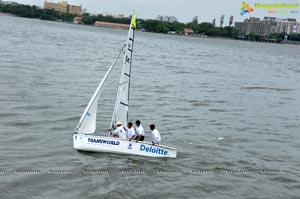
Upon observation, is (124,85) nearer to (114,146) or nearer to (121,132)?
(121,132)

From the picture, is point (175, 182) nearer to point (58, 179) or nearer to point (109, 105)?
point (58, 179)

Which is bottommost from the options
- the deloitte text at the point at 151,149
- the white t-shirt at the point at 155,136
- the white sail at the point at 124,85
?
the deloitte text at the point at 151,149

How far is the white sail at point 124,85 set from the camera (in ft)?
81.8

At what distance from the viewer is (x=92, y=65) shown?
2479 inches

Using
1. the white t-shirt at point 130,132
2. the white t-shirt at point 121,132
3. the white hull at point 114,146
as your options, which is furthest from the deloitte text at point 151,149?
the white t-shirt at point 121,132

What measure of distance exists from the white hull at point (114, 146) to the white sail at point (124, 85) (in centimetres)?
208

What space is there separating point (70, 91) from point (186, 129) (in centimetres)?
1363

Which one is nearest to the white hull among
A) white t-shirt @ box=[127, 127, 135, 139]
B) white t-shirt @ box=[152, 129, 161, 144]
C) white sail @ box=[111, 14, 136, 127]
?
white t-shirt @ box=[152, 129, 161, 144]

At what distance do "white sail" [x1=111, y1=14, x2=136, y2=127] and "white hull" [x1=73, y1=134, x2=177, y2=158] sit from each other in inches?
81.9

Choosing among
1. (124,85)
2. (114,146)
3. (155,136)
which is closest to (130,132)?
(114,146)

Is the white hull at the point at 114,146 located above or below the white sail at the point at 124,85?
below

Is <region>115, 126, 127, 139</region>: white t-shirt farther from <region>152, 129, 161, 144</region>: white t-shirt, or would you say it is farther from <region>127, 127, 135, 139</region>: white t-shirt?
<region>152, 129, 161, 144</region>: white t-shirt

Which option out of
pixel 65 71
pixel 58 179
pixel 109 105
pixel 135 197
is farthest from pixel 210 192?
pixel 65 71

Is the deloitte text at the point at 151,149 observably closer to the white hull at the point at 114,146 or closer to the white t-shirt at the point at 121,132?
the white hull at the point at 114,146
